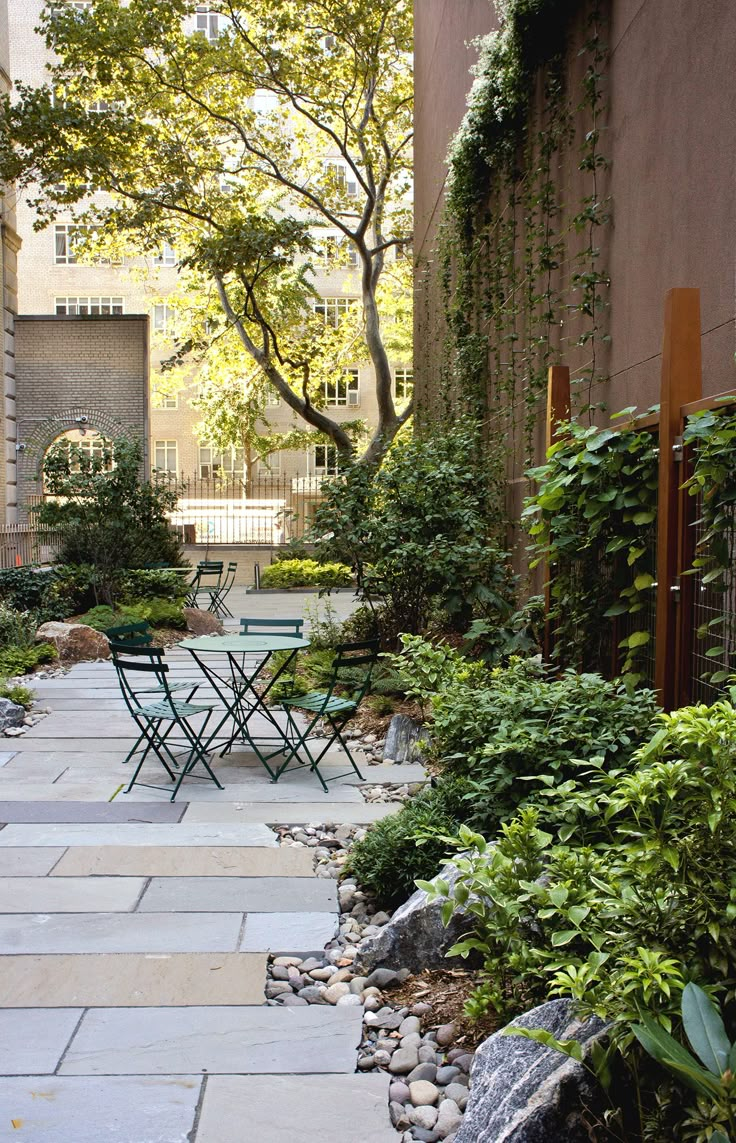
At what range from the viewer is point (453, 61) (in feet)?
39.2

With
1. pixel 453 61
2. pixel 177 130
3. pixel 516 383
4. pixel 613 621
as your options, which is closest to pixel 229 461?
pixel 177 130

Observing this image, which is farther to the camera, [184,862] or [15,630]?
[15,630]

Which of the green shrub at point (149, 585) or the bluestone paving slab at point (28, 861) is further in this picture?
the green shrub at point (149, 585)

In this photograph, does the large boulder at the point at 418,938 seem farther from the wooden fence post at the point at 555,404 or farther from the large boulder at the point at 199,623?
the large boulder at the point at 199,623

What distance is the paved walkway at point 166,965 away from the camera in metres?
2.62

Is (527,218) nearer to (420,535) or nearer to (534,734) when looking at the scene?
(420,535)

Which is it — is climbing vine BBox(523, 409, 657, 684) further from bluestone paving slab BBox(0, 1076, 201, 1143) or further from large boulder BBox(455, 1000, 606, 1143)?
bluestone paving slab BBox(0, 1076, 201, 1143)

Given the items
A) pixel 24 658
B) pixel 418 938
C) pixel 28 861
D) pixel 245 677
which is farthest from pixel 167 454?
pixel 418 938

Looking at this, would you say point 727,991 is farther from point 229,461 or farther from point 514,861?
point 229,461

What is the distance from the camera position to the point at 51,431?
68.7 feet

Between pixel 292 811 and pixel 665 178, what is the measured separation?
3805 millimetres

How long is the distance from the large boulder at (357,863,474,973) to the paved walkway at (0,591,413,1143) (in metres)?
0.29

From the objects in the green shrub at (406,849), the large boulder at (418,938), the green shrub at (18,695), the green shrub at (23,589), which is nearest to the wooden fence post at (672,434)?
the green shrub at (406,849)

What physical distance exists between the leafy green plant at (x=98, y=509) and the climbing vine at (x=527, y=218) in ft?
18.9
